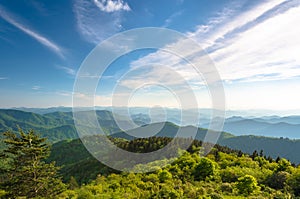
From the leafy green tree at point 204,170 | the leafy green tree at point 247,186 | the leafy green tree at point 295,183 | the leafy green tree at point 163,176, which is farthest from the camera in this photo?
the leafy green tree at point 204,170

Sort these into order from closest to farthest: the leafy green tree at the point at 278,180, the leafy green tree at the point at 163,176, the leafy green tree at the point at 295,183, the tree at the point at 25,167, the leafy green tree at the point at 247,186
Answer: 1. the leafy green tree at the point at 247,186
2. the leafy green tree at the point at 295,183
3. the leafy green tree at the point at 278,180
4. the tree at the point at 25,167
5. the leafy green tree at the point at 163,176

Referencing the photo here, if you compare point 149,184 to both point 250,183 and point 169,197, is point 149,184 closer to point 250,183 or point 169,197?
point 169,197

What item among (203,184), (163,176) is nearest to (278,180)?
(203,184)

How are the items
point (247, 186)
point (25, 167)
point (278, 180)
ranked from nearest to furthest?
point (247, 186) → point (278, 180) → point (25, 167)

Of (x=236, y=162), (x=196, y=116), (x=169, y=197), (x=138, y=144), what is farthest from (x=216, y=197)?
(x=138, y=144)

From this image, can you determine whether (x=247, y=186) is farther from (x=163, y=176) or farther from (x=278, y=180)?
(x=163, y=176)

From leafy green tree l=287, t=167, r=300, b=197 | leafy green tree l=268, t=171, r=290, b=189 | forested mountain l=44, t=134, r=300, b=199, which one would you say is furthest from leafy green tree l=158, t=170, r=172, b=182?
leafy green tree l=287, t=167, r=300, b=197

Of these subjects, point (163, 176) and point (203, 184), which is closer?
point (203, 184)

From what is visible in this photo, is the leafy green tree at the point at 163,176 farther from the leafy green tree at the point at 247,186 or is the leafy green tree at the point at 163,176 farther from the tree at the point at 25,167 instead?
the tree at the point at 25,167

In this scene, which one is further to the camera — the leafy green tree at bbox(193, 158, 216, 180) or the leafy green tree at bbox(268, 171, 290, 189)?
the leafy green tree at bbox(193, 158, 216, 180)

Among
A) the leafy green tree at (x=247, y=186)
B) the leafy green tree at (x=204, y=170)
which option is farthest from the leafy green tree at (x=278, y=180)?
the leafy green tree at (x=204, y=170)

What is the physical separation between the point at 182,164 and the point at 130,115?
14371 millimetres

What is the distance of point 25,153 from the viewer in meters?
20.4

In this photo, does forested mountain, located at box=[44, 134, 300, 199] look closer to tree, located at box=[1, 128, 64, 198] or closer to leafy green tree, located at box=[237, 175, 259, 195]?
leafy green tree, located at box=[237, 175, 259, 195]
